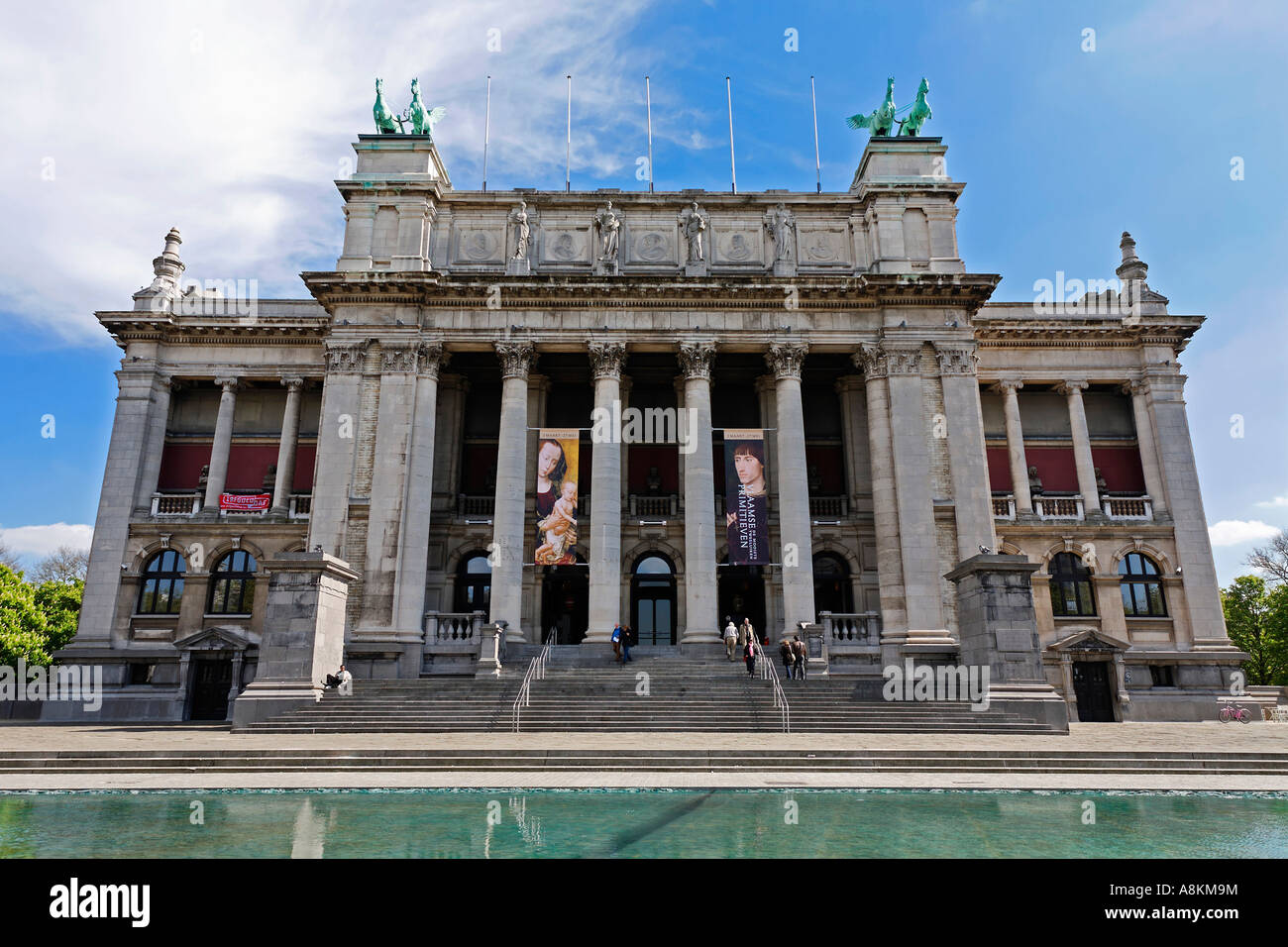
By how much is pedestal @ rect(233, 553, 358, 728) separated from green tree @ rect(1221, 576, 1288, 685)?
52.7m

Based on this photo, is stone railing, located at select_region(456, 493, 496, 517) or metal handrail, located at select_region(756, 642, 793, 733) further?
stone railing, located at select_region(456, 493, 496, 517)

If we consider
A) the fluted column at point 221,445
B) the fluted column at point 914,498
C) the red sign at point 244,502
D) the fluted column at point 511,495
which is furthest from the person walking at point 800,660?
the fluted column at point 221,445

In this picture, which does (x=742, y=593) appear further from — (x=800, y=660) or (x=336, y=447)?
(x=336, y=447)

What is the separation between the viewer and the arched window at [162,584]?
36.2 m

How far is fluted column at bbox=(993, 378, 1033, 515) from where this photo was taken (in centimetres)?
3697

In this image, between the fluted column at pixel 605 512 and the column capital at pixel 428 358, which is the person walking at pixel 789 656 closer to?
the fluted column at pixel 605 512

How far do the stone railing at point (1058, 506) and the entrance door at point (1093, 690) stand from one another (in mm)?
6897

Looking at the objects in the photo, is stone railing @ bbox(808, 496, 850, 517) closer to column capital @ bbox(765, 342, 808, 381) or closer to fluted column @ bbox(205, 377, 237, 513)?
column capital @ bbox(765, 342, 808, 381)

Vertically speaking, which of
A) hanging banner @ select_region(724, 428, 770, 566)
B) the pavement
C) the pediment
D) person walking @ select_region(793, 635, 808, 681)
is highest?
hanging banner @ select_region(724, 428, 770, 566)

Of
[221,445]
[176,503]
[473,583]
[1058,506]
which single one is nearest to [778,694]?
[473,583]

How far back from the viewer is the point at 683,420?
34.1 m

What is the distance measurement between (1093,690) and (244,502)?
38593 mm

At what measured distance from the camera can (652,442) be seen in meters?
37.3

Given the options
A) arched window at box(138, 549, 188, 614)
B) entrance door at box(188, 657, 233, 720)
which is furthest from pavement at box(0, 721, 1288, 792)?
arched window at box(138, 549, 188, 614)
